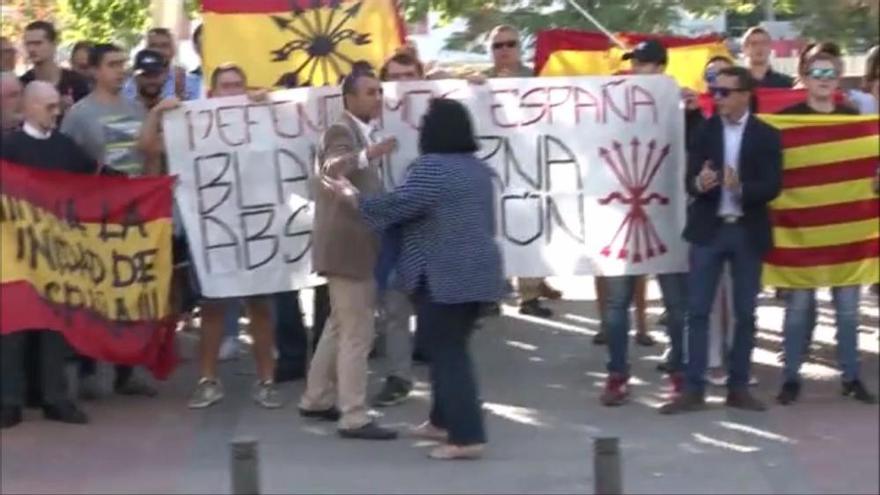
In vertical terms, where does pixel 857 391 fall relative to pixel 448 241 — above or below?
below

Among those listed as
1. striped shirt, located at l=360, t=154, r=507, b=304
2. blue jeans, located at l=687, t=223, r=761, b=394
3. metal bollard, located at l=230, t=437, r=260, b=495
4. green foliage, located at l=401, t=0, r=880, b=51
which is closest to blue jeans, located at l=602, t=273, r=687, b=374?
blue jeans, located at l=687, t=223, r=761, b=394

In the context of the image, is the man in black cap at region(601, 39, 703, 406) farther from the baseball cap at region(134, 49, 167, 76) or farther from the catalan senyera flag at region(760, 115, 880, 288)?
the baseball cap at region(134, 49, 167, 76)

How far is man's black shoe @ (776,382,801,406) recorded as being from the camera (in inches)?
371

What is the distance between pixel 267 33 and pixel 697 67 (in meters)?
3.74

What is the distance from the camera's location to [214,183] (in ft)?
31.7

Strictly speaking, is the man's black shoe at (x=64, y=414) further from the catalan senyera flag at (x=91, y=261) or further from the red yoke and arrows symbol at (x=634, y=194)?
the red yoke and arrows symbol at (x=634, y=194)

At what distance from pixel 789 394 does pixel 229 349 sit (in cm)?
342

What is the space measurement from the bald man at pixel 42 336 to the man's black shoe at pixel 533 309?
406cm

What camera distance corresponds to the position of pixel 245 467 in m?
6.85

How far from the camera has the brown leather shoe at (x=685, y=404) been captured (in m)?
9.27

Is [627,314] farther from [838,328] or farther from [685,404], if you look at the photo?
[838,328]

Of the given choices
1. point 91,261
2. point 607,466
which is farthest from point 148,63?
point 607,466

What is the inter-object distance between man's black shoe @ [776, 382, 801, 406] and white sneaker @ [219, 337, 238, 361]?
335cm

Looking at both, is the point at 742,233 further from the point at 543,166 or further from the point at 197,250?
the point at 197,250
